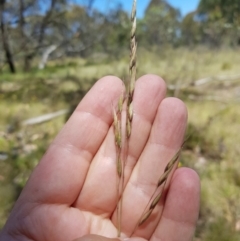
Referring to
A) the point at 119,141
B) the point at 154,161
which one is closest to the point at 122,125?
the point at 119,141

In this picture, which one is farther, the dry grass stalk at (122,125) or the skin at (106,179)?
the skin at (106,179)

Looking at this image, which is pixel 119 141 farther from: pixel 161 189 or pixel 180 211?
pixel 180 211

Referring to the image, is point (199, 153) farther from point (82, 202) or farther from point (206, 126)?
point (82, 202)

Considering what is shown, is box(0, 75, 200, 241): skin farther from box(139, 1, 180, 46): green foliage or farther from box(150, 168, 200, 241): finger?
box(139, 1, 180, 46): green foliage

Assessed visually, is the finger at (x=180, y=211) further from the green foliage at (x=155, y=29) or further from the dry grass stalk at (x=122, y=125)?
the green foliage at (x=155, y=29)

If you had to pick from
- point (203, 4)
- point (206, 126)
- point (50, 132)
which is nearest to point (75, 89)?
point (50, 132)

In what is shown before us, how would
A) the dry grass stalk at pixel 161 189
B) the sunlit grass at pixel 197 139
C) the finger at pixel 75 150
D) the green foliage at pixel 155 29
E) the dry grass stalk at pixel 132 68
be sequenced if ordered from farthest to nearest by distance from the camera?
1. the green foliage at pixel 155 29
2. the sunlit grass at pixel 197 139
3. the finger at pixel 75 150
4. the dry grass stalk at pixel 161 189
5. the dry grass stalk at pixel 132 68

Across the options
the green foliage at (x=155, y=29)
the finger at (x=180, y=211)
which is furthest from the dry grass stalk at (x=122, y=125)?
the green foliage at (x=155, y=29)
